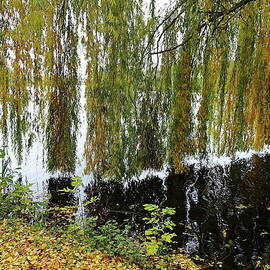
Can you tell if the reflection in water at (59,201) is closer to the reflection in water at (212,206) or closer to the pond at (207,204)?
the pond at (207,204)

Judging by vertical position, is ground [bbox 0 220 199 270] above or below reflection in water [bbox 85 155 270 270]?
above

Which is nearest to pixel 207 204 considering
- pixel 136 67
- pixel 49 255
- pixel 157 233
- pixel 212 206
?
pixel 212 206

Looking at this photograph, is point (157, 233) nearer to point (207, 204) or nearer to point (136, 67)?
point (136, 67)

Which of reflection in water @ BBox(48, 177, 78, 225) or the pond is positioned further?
reflection in water @ BBox(48, 177, 78, 225)

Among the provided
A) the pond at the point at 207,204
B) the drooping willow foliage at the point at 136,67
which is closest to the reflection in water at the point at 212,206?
the pond at the point at 207,204

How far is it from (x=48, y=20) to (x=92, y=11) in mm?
472

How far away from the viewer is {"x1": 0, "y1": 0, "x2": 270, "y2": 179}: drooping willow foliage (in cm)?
241

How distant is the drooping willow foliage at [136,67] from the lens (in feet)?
7.91

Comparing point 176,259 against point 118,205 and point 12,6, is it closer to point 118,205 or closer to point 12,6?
point 118,205

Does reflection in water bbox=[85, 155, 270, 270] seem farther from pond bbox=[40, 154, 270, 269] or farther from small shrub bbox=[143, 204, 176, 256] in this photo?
small shrub bbox=[143, 204, 176, 256]

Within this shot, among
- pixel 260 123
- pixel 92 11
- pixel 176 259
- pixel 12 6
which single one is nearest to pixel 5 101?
pixel 12 6

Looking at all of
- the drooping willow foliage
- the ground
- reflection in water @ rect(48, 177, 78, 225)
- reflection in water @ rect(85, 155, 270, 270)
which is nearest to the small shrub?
the ground

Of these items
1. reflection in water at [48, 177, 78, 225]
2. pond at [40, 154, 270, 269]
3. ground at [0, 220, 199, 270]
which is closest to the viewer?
ground at [0, 220, 199, 270]

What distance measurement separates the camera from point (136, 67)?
2727 mm
